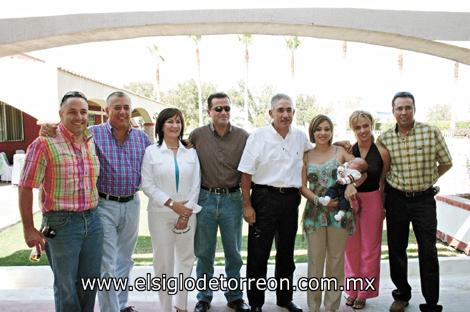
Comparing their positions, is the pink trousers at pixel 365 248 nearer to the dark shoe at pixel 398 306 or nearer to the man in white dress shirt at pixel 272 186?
the dark shoe at pixel 398 306

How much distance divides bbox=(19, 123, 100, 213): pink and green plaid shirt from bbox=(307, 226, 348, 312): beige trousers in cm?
187

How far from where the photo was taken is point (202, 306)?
3869 millimetres

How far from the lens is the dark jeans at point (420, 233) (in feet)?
12.3

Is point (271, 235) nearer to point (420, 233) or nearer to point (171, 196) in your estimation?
point (171, 196)

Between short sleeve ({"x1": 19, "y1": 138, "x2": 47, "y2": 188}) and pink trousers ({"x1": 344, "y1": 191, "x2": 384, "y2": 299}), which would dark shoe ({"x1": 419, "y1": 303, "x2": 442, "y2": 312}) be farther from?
short sleeve ({"x1": 19, "y1": 138, "x2": 47, "y2": 188})

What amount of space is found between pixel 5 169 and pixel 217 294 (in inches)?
431

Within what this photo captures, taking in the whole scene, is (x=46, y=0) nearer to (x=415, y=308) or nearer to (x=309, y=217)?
(x=309, y=217)

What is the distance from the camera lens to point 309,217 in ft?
12.1

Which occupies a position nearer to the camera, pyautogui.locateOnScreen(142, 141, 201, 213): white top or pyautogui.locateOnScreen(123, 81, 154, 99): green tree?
pyautogui.locateOnScreen(142, 141, 201, 213): white top

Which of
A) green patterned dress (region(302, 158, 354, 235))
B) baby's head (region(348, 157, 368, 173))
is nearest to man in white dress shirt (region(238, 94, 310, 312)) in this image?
green patterned dress (region(302, 158, 354, 235))

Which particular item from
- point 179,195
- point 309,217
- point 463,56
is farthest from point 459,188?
point 179,195

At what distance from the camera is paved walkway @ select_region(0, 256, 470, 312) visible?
3996 millimetres

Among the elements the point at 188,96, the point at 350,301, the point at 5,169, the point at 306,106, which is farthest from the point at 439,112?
the point at 350,301

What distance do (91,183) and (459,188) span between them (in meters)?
10.3
